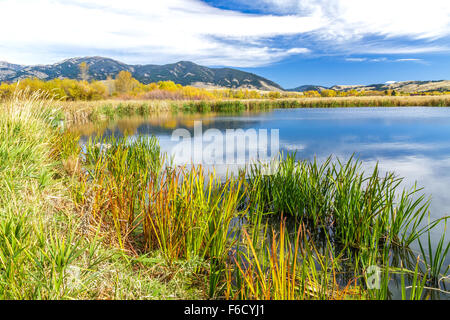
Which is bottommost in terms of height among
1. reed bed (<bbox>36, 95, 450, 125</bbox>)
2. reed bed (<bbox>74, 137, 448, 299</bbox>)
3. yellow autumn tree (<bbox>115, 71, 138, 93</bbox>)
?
reed bed (<bbox>74, 137, 448, 299</bbox>)

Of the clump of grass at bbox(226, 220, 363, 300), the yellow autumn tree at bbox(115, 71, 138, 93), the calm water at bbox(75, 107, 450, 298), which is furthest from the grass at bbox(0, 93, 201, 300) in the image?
the yellow autumn tree at bbox(115, 71, 138, 93)

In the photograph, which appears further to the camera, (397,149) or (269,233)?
(397,149)

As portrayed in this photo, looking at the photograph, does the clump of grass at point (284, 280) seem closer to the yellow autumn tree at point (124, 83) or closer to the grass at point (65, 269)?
the grass at point (65, 269)

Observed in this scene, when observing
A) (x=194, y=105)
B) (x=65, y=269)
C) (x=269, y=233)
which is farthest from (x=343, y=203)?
(x=194, y=105)

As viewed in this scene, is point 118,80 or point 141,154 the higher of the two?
point 118,80

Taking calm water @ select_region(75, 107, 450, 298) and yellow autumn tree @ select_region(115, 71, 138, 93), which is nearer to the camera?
calm water @ select_region(75, 107, 450, 298)

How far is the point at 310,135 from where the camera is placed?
13289 millimetres

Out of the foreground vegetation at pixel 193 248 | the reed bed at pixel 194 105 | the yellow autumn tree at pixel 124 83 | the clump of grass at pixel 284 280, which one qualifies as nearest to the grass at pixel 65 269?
the foreground vegetation at pixel 193 248

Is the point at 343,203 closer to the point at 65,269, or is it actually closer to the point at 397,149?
the point at 65,269

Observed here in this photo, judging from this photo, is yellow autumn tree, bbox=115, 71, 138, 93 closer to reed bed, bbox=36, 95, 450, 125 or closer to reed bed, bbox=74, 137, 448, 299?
reed bed, bbox=36, 95, 450, 125

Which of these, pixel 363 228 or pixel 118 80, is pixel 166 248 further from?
pixel 118 80

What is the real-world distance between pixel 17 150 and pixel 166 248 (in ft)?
9.26
